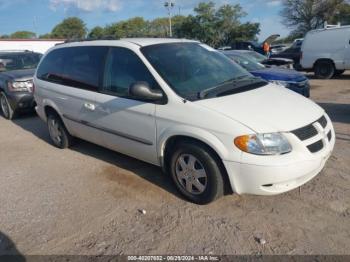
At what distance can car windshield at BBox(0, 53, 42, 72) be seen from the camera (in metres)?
9.60

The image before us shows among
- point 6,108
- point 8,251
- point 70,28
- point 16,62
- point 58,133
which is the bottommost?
point 8,251

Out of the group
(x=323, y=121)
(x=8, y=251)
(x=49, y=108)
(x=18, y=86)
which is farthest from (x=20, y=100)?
(x=323, y=121)

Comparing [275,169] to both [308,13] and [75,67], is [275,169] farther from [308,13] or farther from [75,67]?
[308,13]

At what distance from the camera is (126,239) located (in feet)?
10.6

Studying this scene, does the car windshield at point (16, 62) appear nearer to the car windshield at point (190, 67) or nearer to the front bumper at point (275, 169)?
the car windshield at point (190, 67)

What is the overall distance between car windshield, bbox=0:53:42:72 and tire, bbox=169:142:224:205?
759 cm

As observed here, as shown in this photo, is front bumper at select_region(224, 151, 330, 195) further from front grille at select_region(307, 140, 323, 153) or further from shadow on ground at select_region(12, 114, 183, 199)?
shadow on ground at select_region(12, 114, 183, 199)

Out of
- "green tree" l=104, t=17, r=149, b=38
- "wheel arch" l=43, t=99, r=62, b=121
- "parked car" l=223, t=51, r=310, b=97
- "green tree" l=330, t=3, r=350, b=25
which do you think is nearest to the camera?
"wheel arch" l=43, t=99, r=62, b=121

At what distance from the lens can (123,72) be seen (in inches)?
168

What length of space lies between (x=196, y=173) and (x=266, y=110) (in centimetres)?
98

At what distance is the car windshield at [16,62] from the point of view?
9.60 metres

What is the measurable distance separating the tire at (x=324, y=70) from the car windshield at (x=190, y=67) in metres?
10.8

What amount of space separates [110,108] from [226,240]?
7.25 ft

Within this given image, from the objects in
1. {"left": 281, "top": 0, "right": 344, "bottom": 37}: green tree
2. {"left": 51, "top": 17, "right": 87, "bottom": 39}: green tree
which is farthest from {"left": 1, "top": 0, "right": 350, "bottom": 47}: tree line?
{"left": 51, "top": 17, "right": 87, "bottom": 39}: green tree
